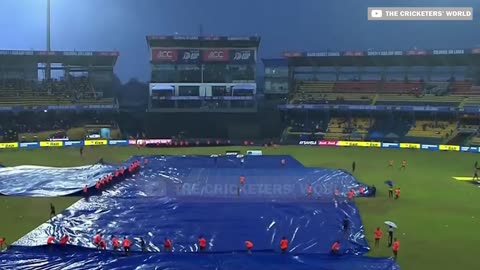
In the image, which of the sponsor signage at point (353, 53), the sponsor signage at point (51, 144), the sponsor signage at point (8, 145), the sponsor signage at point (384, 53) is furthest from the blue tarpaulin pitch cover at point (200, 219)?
the sponsor signage at point (384, 53)

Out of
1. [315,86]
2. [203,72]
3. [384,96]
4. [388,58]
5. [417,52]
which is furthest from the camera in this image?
[315,86]

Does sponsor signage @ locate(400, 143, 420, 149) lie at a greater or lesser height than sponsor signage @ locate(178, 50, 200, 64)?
lesser

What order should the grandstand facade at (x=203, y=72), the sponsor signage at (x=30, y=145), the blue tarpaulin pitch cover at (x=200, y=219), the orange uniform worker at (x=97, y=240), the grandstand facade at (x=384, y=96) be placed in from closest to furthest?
the blue tarpaulin pitch cover at (x=200, y=219) → the orange uniform worker at (x=97, y=240) → the sponsor signage at (x=30, y=145) → the grandstand facade at (x=384, y=96) → the grandstand facade at (x=203, y=72)

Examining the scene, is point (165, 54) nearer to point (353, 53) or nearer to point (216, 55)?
point (216, 55)

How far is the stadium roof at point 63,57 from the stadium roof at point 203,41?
8.19 metres

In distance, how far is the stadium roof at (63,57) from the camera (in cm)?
8219

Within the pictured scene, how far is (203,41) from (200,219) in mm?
60469

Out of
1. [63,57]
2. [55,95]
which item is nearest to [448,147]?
[55,95]

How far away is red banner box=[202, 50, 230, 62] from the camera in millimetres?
84125

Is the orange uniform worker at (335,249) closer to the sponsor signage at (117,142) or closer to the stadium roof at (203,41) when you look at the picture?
the sponsor signage at (117,142)

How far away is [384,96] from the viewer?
271 feet

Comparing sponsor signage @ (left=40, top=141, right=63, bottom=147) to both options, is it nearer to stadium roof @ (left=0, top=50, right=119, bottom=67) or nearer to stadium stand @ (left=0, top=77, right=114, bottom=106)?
stadium stand @ (left=0, top=77, right=114, bottom=106)

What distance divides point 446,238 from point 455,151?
46.0 m

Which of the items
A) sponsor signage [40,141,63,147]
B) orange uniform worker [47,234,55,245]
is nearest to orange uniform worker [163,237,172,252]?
orange uniform worker [47,234,55,245]
